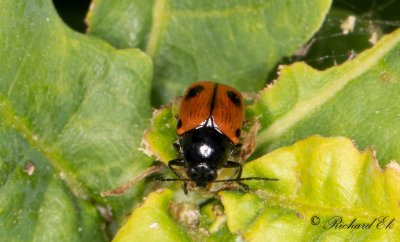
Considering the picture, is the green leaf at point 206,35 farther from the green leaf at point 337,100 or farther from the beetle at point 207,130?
the green leaf at point 337,100

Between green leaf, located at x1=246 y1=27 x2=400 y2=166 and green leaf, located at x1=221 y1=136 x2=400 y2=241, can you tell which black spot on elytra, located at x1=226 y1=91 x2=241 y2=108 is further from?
green leaf, located at x1=221 y1=136 x2=400 y2=241

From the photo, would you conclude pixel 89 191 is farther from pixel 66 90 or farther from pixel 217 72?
pixel 217 72

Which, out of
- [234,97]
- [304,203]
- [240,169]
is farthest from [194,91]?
[304,203]

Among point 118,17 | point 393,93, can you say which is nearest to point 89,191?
point 118,17

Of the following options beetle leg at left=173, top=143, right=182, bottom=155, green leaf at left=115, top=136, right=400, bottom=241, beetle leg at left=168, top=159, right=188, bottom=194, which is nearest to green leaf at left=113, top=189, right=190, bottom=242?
green leaf at left=115, top=136, right=400, bottom=241

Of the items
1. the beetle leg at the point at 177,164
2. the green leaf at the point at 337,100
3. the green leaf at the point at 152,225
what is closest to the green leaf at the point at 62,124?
the beetle leg at the point at 177,164
